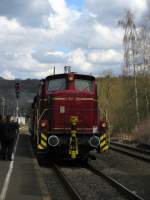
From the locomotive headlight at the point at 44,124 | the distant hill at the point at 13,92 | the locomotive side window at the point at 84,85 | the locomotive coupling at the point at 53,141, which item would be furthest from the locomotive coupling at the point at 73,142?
the distant hill at the point at 13,92

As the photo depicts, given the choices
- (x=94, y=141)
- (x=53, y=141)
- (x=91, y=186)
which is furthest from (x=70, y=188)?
(x=94, y=141)

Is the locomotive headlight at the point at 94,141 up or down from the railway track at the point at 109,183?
up

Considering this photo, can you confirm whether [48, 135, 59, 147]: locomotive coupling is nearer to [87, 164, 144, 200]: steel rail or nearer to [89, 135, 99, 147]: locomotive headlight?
[89, 135, 99, 147]: locomotive headlight

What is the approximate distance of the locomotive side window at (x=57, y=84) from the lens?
20.0m

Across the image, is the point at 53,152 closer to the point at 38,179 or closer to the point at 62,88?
the point at 62,88

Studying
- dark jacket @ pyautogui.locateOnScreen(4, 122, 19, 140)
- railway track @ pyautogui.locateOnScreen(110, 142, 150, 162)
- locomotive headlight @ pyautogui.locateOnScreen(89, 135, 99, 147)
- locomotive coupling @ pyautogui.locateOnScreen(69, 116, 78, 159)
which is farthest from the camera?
railway track @ pyautogui.locateOnScreen(110, 142, 150, 162)

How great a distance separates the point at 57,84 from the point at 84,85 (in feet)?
3.79

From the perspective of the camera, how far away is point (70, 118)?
19.4 m

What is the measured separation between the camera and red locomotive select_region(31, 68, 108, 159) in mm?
18984

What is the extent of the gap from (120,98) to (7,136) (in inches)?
1964

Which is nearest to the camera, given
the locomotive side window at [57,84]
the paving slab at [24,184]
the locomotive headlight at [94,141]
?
the paving slab at [24,184]

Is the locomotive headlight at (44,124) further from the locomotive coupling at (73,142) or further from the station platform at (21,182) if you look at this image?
the station platform at (21,182)

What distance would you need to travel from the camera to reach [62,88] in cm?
1998

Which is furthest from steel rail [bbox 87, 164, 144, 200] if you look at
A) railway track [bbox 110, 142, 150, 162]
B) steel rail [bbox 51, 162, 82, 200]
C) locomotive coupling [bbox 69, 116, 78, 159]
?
railway track [bbox 110, 142, 150, 162]
